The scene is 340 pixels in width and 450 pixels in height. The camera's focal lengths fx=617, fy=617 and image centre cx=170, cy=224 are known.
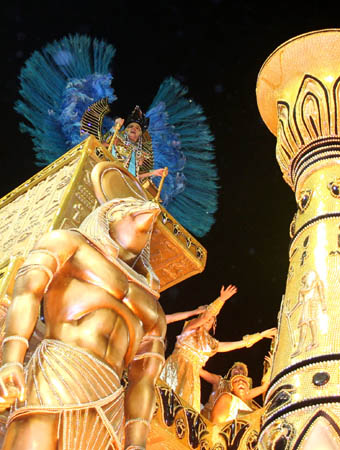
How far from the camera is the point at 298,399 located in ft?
5.98

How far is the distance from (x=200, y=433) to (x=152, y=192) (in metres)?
1.86

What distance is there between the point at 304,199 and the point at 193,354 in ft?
7.79

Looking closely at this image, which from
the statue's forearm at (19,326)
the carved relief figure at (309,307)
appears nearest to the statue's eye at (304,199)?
the carved relief figure at (309,307)

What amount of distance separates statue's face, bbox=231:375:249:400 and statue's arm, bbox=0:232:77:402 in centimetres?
246

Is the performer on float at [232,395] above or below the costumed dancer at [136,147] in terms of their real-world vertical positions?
below

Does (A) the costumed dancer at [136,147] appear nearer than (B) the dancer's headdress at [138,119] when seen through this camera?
Result: Yes

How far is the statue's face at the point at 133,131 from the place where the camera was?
4.95 meters

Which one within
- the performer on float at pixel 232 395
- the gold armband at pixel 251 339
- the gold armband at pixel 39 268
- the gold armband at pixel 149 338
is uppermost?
the gold armband at pixel 251 339

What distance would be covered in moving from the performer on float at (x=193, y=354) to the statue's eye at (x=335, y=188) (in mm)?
2326

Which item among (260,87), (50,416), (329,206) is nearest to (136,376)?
(50,416)

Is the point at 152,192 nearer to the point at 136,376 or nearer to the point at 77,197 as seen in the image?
the point at 77,197

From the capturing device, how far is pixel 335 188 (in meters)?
2.42

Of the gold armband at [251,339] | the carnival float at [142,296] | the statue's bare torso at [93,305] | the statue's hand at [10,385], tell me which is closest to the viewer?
the carnival float at [142,296]

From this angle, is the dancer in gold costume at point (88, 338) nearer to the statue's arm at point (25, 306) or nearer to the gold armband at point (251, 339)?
the statue's arm at point (25, 306)
